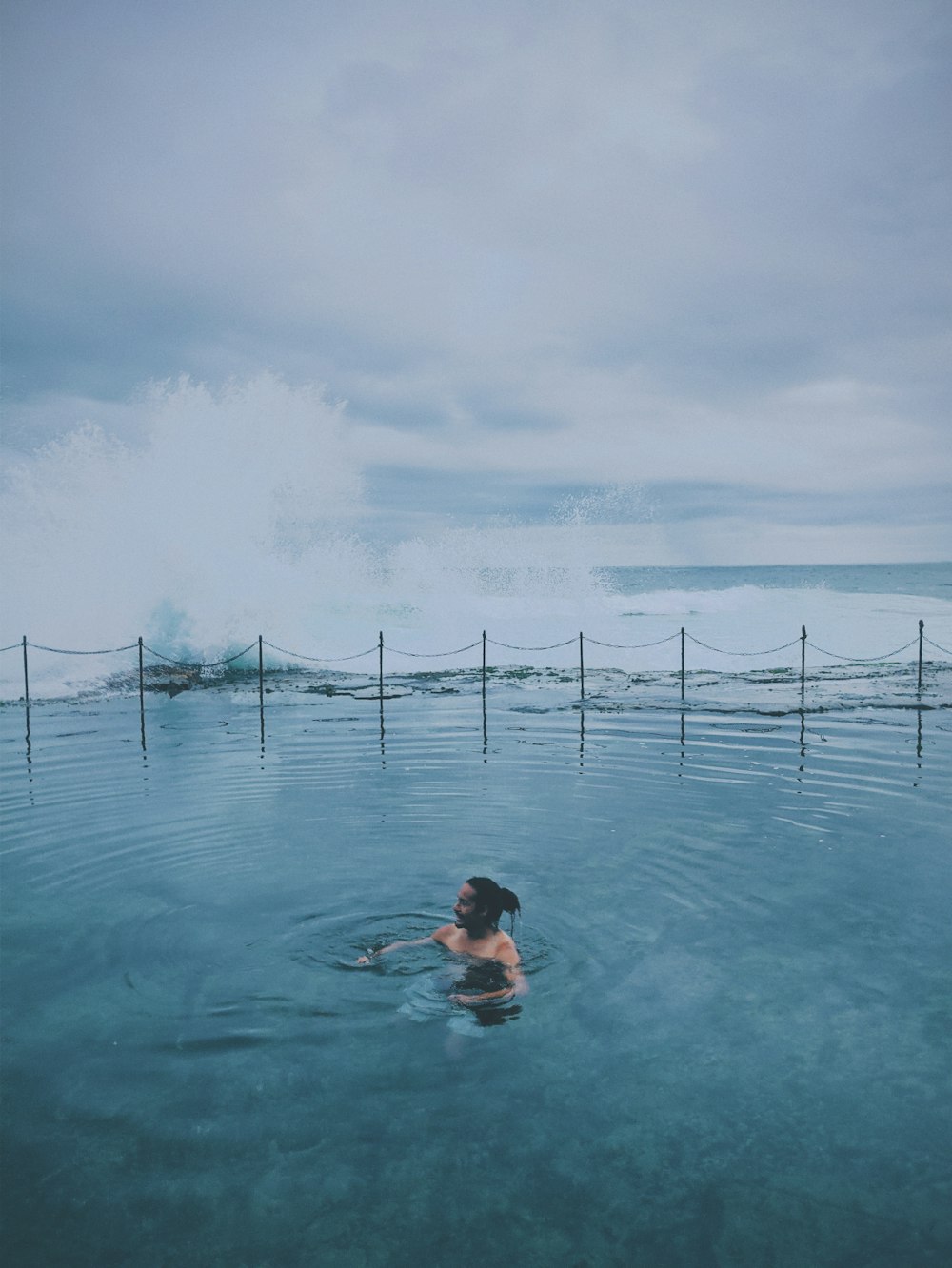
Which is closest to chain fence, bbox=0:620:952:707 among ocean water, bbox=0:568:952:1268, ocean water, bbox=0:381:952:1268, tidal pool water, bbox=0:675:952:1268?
ocean water, bbox=0:381:952:1268

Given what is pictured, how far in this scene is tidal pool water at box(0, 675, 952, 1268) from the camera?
11.2 feet

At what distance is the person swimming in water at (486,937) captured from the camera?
5129mm

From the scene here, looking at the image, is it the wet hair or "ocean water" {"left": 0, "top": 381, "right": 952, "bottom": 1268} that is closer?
"ocean water" {"left": 0, "top": 381, "right": 952, "bottom": 1268}

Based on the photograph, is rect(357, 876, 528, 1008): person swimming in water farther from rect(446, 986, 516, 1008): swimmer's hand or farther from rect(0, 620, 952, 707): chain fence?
rect(0, 620, 952, 707): chain fence

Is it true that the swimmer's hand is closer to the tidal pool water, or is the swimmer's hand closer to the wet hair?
the tidal pool water

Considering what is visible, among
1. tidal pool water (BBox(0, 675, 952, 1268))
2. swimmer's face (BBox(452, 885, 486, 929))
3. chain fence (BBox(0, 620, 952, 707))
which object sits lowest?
tidal pool water (BBox(0, 675, 952, 1268))

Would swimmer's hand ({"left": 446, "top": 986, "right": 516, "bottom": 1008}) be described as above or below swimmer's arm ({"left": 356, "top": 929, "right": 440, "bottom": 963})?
below

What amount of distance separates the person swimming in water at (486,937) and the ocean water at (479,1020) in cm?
14

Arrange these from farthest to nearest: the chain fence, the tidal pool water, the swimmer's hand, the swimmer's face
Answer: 1. the chain fence
2. the swimmer's face
3. the swimmer's hand
4. the tidal pool water

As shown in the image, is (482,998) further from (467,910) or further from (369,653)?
(369,653)

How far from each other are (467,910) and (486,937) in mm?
288

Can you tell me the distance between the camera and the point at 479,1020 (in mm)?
4875

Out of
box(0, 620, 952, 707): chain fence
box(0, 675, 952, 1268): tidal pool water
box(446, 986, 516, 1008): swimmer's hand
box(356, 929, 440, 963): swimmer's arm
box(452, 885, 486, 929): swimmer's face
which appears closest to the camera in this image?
box(0, 675, 952, 1268): tidal pool water

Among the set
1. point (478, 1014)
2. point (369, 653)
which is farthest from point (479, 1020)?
point (369, 653)
